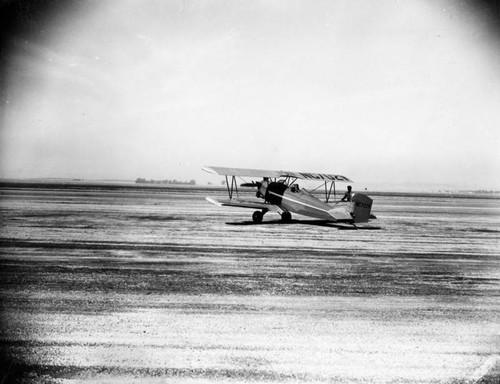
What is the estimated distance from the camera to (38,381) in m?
4.38

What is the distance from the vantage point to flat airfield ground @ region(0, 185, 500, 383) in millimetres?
4754

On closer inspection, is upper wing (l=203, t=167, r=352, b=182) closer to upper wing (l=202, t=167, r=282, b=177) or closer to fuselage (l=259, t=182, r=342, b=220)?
upper wing (l=202, t=167, r=282, b=177)

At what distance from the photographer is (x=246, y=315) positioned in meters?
6.65

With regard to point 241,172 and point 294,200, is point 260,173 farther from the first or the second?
point 294,200

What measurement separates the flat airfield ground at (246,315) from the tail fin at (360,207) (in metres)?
6.34

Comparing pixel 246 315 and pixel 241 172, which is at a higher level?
pixel 241 172

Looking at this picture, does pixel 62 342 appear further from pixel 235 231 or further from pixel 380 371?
pixel 235 231

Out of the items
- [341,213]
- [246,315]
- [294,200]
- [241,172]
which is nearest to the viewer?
[246,315]

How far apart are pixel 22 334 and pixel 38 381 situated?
1.56 metres

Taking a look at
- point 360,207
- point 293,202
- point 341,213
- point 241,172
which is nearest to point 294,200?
point 293,202

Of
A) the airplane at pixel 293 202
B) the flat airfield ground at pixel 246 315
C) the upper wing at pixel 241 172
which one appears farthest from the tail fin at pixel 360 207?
the flat airfield ground at pixel 246 315

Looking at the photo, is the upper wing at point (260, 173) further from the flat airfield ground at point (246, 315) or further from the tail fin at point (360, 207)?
the flat airfield ground at point (246, 315)

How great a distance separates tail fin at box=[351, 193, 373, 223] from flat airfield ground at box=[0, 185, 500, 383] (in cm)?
634

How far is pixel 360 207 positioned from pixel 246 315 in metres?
14.4
